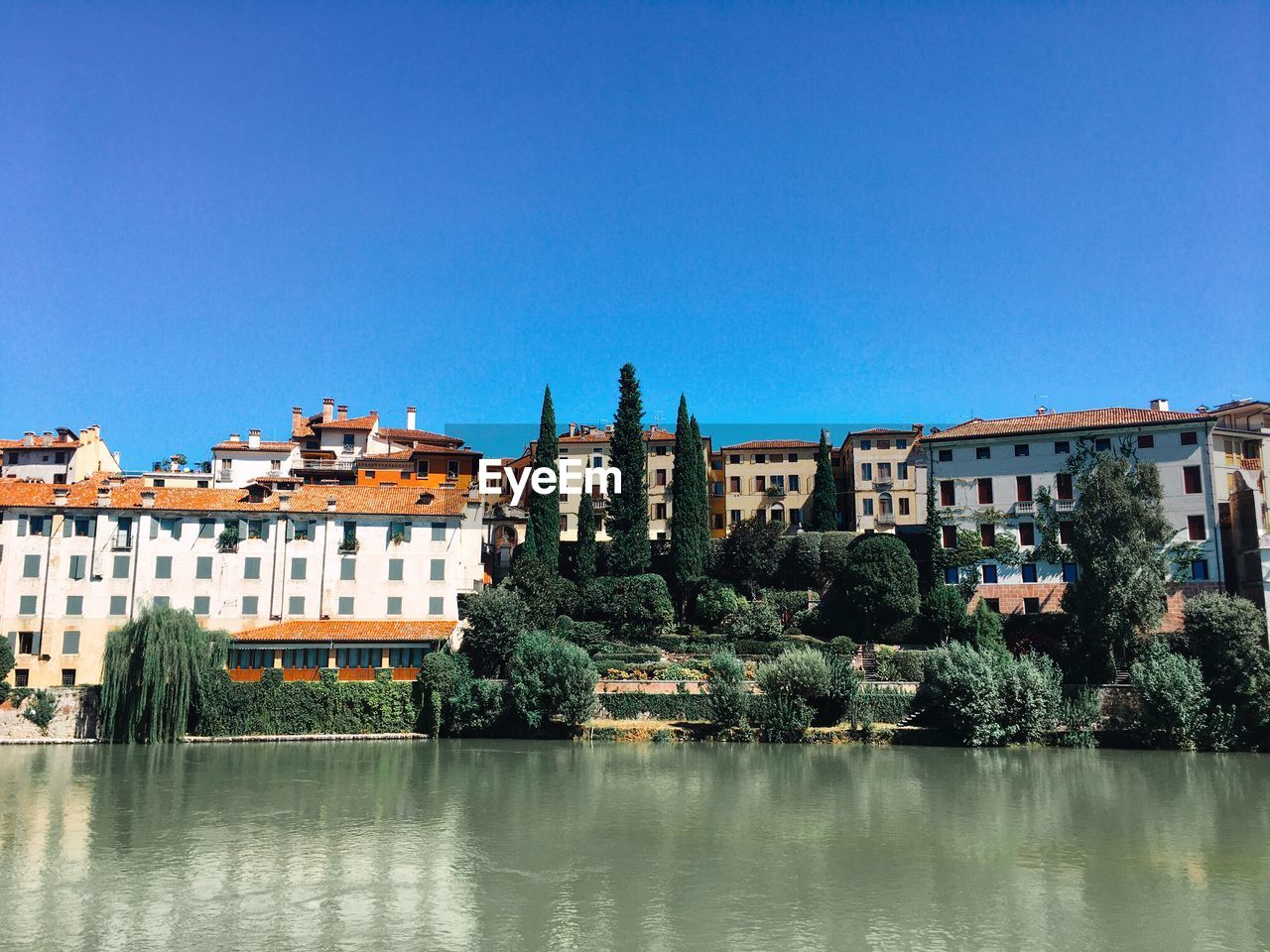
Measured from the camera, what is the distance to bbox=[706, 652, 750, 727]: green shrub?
4581 cm

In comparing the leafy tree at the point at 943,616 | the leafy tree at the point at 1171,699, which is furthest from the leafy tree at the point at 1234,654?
the leafy tree at the point at 943,616

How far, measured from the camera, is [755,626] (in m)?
55.4

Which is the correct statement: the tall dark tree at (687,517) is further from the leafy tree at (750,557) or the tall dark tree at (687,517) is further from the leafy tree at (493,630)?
the leafy tree at (493,630)

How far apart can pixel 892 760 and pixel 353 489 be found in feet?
104

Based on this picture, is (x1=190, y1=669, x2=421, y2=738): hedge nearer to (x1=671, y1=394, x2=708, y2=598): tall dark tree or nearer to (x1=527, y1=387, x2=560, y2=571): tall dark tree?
(x1=527, y1=387, x2=560, y2=571): tall dark tree

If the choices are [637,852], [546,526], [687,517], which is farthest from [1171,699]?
[546,526]

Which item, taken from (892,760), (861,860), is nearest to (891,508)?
(892,760)

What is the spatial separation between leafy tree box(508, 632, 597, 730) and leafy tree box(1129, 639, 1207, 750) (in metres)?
23.3

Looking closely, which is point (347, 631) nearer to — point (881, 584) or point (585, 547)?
point (585, 547)

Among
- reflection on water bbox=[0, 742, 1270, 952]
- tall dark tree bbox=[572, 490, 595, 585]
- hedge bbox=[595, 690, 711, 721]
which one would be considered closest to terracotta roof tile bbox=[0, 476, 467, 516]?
tall dark tree bbox=[572, 490, 595, 585]

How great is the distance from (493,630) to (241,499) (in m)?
15.8

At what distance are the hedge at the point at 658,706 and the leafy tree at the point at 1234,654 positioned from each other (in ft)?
69.9

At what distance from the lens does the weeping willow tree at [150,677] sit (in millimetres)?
44625

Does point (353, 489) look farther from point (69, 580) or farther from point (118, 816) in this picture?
point (118, 816)
